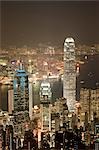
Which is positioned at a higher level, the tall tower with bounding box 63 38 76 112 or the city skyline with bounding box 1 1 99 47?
the city skyline with bounding box 1 1 99 47

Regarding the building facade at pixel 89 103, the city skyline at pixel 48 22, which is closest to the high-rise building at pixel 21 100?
the city skyline at pixel 48 22

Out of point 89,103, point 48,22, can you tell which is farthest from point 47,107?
point 48,22

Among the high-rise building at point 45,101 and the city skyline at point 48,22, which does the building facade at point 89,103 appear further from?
the city skyline at point 48,22

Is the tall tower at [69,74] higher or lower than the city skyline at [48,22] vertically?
lower

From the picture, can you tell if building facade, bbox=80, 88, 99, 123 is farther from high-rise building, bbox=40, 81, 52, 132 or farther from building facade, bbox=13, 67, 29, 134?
building facade, bbox=13, 67, 29, 134

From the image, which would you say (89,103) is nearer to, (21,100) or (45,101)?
(45,101)

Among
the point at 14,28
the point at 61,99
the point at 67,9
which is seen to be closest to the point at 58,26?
the point at 67,9

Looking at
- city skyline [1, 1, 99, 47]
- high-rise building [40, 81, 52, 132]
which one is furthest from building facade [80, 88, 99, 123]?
city skyline [1, 1, 99, 47]
